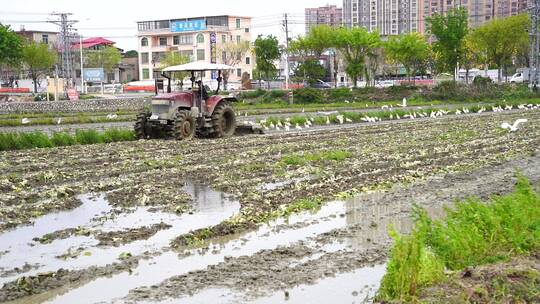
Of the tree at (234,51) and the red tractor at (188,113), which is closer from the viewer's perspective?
the red tractor at (188,113)

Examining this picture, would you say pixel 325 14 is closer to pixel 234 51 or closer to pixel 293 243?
pixel 234 51

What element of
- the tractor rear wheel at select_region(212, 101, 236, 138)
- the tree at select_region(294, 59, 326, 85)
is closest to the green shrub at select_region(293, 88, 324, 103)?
the tree at select_region(294, 59, 326, 85)

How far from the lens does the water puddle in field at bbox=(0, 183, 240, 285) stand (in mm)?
7293

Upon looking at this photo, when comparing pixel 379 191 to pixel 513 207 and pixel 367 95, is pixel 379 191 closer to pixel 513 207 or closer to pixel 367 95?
pixel 513 207

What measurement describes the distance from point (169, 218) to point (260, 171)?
419 cm

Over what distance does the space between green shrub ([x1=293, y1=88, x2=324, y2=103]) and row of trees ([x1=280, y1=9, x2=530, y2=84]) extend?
28.5 ft

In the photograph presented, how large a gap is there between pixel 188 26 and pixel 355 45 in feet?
125

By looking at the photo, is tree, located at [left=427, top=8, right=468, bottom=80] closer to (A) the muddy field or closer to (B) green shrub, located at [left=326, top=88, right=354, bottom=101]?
(B) green shrub, located at [left=326, top=88, right=354, bottom=101]

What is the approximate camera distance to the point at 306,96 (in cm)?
4781

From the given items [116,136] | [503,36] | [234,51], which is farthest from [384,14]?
[116,136]

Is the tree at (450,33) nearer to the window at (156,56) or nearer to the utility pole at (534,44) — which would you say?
the utility pole at (534,44)

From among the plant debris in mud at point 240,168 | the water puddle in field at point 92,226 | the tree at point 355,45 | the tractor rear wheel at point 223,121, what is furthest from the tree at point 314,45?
the water puddle in field at point 92,226

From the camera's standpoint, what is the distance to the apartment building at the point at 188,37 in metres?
87.6

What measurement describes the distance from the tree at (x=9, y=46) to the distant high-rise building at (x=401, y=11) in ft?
149
